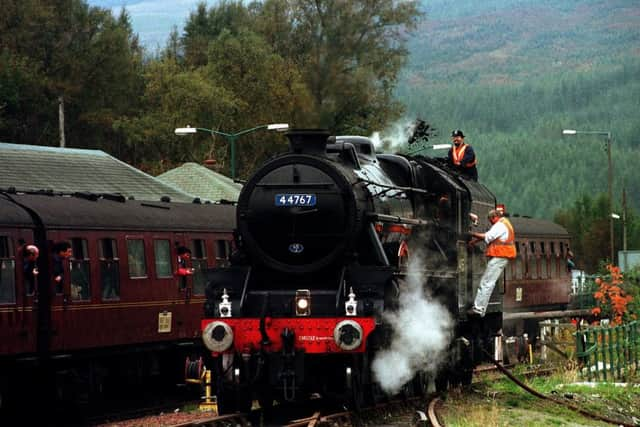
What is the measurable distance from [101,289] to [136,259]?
134 centimetres

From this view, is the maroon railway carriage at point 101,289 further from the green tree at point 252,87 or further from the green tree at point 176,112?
the green tree at point 252,87

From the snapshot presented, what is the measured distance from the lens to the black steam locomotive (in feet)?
50.6

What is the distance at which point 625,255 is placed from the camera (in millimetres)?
44188

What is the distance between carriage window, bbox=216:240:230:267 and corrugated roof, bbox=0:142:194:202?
4138mm

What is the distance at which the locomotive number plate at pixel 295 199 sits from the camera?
1591cm

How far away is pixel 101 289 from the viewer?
20375mm

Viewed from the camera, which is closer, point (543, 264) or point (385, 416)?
point (385, 416)

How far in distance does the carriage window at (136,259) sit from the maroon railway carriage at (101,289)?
0.06 ft

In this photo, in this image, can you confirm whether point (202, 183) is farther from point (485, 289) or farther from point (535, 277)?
point (485, 289)

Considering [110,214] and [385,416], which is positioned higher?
[110,214]

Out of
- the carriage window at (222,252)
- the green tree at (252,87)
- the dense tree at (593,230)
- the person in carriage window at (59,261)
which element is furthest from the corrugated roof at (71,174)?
the dense tree at (593,230)

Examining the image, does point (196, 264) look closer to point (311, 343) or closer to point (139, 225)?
point (139, 225)

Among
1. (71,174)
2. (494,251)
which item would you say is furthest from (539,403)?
(71,174)

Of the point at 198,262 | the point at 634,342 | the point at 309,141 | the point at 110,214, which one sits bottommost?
the point at 634,342
